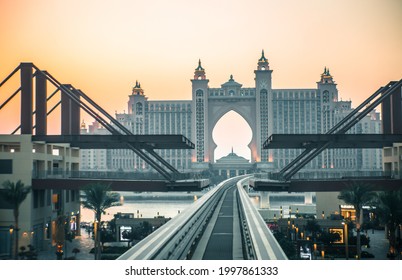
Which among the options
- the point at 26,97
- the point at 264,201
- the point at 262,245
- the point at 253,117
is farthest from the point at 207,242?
the point at 253,117

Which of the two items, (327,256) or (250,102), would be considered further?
(250,102)

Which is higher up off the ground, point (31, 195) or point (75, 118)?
point (75, 118)

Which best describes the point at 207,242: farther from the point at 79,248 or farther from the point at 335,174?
the point at 79,248

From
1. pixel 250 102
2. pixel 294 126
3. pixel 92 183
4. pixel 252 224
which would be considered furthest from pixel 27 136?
pixel 294 126
